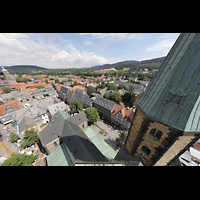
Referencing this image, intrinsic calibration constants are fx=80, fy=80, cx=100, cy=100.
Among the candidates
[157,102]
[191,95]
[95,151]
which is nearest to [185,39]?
[191,95]

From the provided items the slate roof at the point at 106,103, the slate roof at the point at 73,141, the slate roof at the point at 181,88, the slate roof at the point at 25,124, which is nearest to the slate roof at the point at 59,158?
the slate roof at the point at 73,141

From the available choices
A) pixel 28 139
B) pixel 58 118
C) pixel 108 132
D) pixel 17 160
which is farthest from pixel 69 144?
pixel 108 132

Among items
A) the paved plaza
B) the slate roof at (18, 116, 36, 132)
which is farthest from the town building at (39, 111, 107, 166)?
the slate roof at (18, 116, 36, 132)

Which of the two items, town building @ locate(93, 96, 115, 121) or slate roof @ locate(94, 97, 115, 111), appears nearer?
slate roof @ locate(94, 97, 115, 111)

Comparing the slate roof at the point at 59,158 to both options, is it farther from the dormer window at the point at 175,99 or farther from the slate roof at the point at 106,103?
the slate roof at the point at 106,103

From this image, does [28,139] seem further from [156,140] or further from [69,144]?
[156,140]

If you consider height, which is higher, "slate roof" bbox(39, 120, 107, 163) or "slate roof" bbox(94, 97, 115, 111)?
"slate roof" bbox(94, 97, 115, 111)

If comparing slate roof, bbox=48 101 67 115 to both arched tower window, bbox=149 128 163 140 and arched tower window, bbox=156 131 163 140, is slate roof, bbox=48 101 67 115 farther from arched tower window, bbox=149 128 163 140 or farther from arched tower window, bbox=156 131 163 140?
arched tower window, bbox=156 131 163 140
